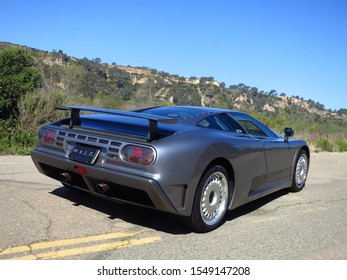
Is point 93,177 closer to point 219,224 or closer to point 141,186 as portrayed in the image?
point 141,186

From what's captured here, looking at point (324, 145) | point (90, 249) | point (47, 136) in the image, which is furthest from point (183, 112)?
point (324, 145)

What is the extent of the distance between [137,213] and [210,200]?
953 mm

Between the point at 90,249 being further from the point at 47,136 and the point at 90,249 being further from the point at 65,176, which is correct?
the point at 47,136

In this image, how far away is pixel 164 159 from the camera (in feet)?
11.9

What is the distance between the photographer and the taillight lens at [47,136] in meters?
4.38

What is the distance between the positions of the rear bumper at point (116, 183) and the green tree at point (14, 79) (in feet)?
28.0

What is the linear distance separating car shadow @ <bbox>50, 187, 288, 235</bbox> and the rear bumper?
0.34 metres

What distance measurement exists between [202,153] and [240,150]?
0.78 metres
